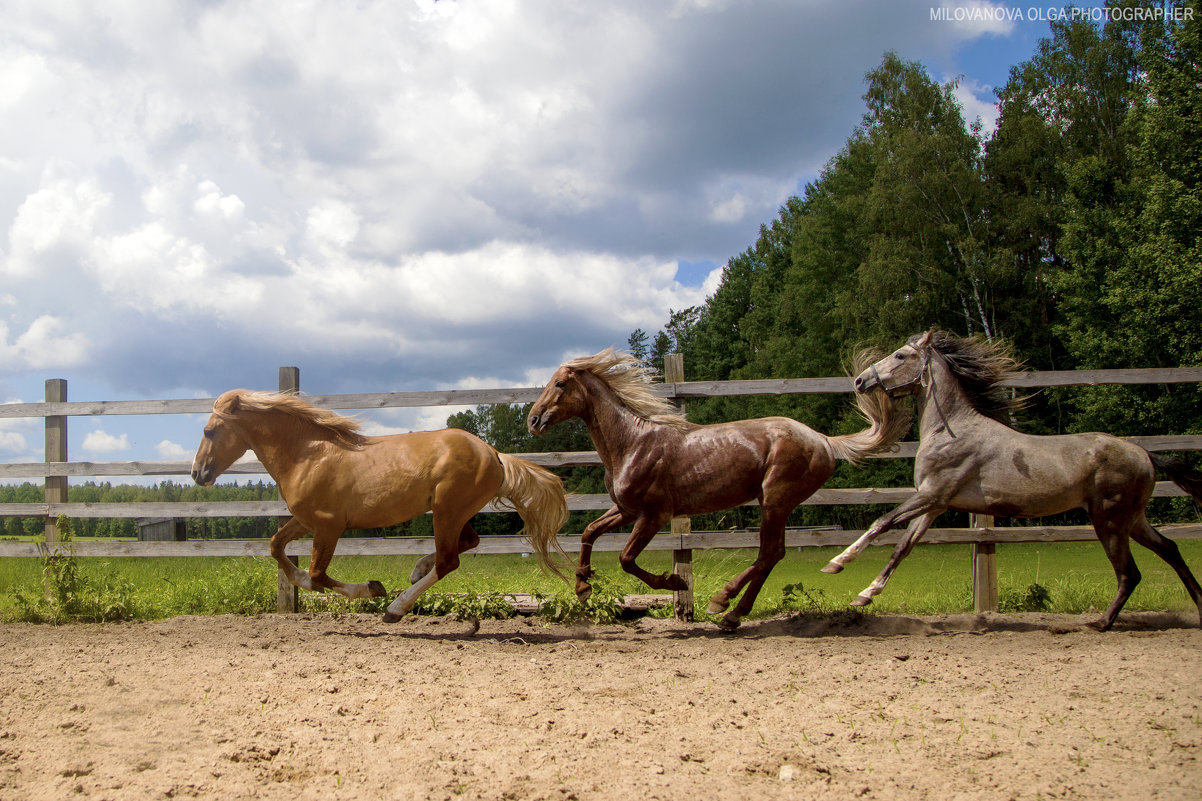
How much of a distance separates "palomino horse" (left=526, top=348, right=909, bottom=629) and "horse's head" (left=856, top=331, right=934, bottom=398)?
0.10 m

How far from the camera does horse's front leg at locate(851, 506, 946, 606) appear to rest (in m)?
4.97

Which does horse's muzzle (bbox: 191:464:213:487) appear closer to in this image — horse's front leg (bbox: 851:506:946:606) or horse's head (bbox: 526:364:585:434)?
horse's head (bbox: 526:364:585:434)

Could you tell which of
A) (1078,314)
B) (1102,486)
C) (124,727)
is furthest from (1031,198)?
(124,727)

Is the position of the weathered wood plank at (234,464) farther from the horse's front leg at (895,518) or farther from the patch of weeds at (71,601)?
the patch of weeds at (71,601)

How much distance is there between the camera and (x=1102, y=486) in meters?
4.94

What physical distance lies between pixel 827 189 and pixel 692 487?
26.8 metres

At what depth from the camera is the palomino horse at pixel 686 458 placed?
199 inches

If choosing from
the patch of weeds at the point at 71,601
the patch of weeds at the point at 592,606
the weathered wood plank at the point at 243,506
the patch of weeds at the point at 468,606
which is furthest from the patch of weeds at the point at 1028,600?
the patch of weeds at the point at 71,601

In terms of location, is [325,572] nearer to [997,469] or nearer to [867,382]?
[867,382]

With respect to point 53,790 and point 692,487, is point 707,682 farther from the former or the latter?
point 53,790

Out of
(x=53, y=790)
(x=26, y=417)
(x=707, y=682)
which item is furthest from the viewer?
(x=26, y=417)

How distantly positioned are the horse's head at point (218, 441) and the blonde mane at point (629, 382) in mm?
2461

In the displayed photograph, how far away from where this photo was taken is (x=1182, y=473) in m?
5.19

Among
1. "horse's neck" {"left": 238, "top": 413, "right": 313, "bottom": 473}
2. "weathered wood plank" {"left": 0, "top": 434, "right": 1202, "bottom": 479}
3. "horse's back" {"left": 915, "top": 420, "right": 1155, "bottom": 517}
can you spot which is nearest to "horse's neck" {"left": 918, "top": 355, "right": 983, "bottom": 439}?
"horse's back" {"left": 915, "top": 420, "right": 1155, "bottom": 517}
